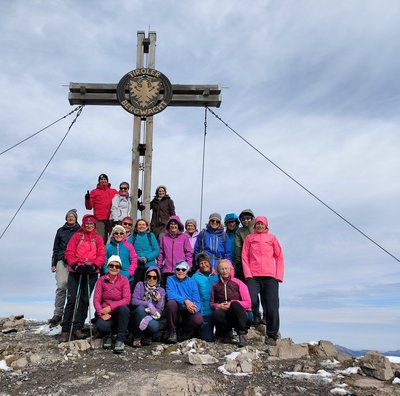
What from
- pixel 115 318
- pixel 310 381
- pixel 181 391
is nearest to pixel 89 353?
pixel 115 318

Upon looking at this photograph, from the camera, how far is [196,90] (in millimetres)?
11523

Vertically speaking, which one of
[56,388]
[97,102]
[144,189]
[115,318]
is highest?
[97,102]

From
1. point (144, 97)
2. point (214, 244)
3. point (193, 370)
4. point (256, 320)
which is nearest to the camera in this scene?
point (193, 370)

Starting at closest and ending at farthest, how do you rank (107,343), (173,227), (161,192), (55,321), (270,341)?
1. (107,343)
2. (270,341)
3. (173,227)
4. (55,321)
5. (161,192)

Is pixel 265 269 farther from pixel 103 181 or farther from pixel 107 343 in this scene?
pixel 103 181

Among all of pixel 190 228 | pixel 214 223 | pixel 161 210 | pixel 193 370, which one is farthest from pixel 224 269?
pixel 161 210

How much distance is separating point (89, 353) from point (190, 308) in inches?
70.9

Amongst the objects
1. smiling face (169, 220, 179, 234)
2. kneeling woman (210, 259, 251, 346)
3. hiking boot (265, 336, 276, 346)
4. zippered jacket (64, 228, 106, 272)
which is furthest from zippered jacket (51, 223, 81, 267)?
hiking boot (265, 336, 276, 346)

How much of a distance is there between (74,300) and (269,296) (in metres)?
3.51

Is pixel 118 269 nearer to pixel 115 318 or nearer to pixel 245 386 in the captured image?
pixel 115 318

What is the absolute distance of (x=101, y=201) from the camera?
33.0 ft

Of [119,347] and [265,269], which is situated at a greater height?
[265,269]

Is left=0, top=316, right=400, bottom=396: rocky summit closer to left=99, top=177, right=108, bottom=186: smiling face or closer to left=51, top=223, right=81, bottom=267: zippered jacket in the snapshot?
left=51, top=223, right=81, bottom=267: zippered jacket

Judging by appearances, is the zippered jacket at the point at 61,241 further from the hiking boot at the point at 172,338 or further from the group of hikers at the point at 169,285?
the hiking boot at the point at 172,338
